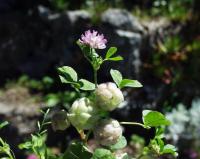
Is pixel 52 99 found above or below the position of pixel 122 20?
below

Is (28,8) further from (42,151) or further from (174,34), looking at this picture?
(42,151)

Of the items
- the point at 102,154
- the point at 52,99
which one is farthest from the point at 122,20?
the point at 102,154

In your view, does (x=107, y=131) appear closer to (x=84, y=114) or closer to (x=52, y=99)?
(x=84, y=114)

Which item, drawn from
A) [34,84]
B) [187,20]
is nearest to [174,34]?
[187,20]

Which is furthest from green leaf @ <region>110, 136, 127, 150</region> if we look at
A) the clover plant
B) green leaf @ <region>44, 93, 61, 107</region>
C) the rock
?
green leaf @ <region>44, 93, 61, 107</region>

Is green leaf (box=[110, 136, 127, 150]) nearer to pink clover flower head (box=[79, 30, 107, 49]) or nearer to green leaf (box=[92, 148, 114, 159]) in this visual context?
green leaf (box=[92, 148, 114, 159])

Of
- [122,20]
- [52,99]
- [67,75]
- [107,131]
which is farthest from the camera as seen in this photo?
[52,99]
